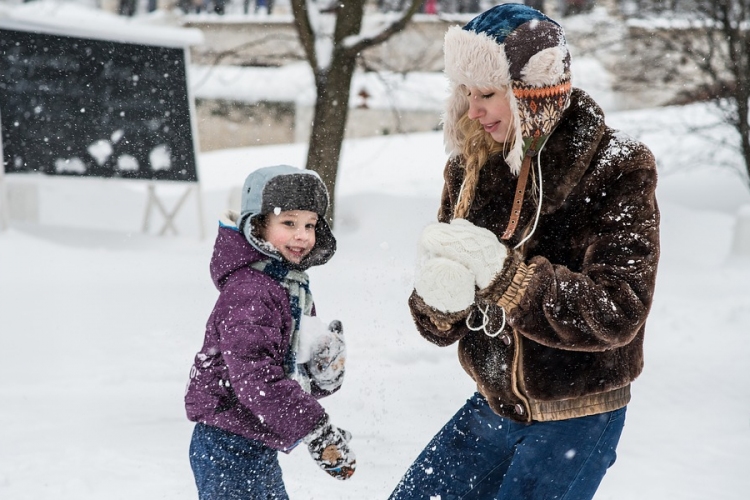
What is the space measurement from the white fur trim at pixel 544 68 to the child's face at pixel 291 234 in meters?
0.85

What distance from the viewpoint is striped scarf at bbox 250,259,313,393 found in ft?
8.60

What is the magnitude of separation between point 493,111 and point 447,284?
1.66 ft

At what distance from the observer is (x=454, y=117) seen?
2.44 m

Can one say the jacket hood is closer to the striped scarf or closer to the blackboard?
the striped scarf

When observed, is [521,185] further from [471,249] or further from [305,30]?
[305,30]

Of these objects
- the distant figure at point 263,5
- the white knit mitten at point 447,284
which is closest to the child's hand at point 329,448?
the white knit mitten at point 447,284

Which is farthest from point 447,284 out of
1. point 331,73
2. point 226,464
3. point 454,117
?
point 331,73

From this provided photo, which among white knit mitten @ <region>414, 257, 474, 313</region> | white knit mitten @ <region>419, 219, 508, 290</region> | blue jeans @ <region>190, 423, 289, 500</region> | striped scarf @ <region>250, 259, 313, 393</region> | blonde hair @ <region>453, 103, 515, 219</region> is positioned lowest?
blue jeans @ <region>190, 423, 289, 500</region>

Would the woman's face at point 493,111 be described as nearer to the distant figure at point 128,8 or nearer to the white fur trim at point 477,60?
the white fur trim at point 477,60

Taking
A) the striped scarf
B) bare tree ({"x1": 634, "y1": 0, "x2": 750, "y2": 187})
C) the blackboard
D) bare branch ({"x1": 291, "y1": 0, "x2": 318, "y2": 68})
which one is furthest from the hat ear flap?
bare tree ({"x1": 634, "y1": 0, "x2": 750, "y2": 187})

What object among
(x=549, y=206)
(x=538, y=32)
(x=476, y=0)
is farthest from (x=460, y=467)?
(x=476, y=0)

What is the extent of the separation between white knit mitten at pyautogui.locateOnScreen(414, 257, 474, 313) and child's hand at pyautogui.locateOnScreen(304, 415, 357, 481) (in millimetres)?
669

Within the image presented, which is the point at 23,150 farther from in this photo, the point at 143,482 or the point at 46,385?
the point at 143,482

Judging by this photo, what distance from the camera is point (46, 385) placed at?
17.5 ft
